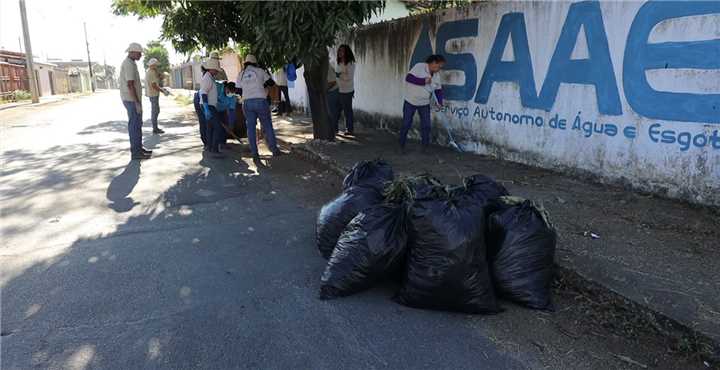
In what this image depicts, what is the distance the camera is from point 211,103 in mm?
8195

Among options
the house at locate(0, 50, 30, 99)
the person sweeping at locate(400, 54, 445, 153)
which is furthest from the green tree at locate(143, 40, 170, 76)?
the person sweeping at locate(400, 54, 445, 153)

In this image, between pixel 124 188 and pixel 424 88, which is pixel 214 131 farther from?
pixel 424 88

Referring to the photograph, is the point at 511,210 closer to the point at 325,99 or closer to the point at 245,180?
the point at 245,180

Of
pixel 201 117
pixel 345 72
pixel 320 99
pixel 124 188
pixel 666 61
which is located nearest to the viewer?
pixel 666 61

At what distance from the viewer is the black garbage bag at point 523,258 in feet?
9.94

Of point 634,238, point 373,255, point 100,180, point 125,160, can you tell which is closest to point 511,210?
point 373,255

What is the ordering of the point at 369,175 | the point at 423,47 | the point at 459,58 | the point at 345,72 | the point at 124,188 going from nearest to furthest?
the point at 369,175 → the point at 124,188 → the point at 459,58 → the point at 423,47 → the point at 345,72

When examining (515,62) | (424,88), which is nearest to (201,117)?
(424,88)

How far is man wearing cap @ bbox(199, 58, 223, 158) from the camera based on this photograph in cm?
800

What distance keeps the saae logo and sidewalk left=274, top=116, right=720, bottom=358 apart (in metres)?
0.87

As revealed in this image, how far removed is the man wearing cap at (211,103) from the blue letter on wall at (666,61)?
6028mm

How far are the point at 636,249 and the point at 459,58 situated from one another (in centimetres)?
465

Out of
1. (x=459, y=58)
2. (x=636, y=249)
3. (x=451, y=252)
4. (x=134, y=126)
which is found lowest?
(x=636, y=249)

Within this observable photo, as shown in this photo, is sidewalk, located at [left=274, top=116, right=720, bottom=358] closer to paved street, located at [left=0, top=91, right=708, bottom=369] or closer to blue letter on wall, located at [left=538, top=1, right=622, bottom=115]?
paved street, located at [left=0, top=91, right=708, bottom=369]
